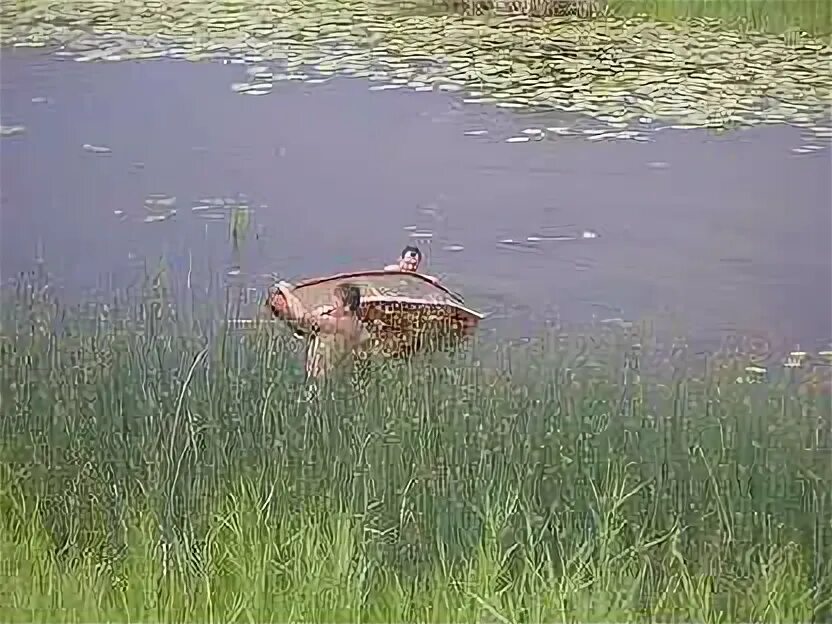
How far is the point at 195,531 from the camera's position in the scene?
1052mm

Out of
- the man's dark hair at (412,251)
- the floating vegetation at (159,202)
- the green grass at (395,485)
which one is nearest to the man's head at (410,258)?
the man's dark hair at (412,251)

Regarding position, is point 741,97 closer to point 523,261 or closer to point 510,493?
point 523,261

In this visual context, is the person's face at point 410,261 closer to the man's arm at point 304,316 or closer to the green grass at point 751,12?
the man's arm at point 304,316

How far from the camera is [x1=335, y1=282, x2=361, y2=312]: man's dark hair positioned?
40.7 inches

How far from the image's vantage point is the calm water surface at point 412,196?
3.34ft

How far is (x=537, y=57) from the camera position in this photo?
41.1 inches

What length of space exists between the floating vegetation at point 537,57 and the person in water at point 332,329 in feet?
0.74

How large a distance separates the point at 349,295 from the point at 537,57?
1.05ft

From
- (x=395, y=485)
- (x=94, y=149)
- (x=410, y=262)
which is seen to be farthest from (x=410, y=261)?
(x=94, y=149)

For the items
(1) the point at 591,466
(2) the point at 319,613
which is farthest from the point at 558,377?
(2) the point at 319,613

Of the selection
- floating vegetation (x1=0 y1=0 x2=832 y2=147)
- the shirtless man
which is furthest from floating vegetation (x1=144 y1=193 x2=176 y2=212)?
the shirtless man

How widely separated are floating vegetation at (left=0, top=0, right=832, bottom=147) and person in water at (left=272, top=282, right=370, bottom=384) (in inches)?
8.9

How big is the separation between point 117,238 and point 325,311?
0.24 meters

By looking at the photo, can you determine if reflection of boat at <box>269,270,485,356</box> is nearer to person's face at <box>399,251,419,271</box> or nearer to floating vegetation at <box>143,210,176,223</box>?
person's face at <box>399,251,419,271</box>
